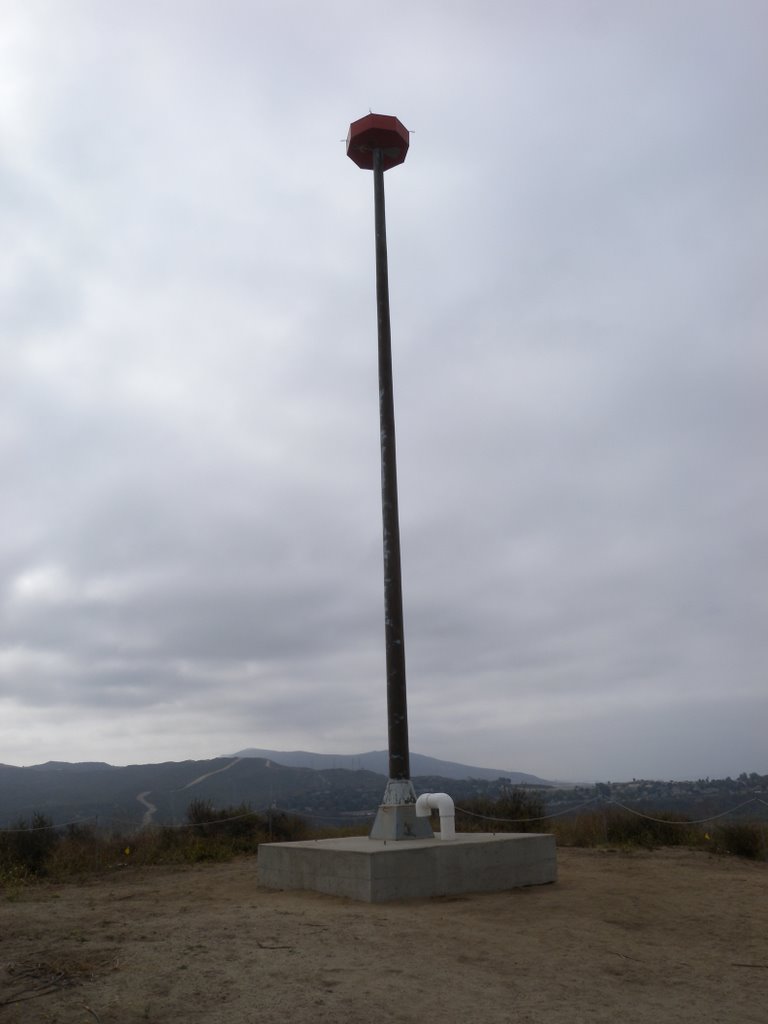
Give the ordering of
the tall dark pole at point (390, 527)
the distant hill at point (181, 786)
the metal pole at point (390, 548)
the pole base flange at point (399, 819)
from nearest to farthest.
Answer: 1. the pole base flange at point (399, 819)
2. the tall dark pole at point (390, 527)
3. the metal pole at point (390, 548)
4. the distant hill at point (181, 786)

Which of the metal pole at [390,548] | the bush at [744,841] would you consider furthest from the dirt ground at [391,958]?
the bush at [744,841]

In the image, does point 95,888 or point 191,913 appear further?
point 95,888

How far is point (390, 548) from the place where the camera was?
523 inches

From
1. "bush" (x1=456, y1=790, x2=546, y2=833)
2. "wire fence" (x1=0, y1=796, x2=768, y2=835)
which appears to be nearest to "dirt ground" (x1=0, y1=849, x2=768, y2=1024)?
"wire fence" (x1=0, y1=796, x2=768, y2=835)

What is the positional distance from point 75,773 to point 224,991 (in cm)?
6869

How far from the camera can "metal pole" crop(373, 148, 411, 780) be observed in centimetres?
1271

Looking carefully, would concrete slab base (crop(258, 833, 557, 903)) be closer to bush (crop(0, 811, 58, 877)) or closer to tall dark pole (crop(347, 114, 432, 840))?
tall dark pole (crop(347, 114, 432, 840))

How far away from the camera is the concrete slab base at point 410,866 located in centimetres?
1059

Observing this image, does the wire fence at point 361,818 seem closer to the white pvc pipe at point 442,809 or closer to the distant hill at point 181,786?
the white pvc pipe at point 442,809

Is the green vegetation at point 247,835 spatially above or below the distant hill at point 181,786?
below

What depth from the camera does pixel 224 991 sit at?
6.49m

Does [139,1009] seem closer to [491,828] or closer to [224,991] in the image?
[224,991]

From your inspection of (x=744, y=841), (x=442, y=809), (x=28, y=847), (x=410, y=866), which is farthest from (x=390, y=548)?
(x=744, y=841)

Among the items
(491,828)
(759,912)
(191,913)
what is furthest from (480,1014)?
(491,828)
